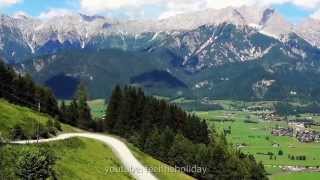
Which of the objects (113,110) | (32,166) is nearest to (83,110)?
(113,110)

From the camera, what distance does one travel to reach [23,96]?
145500 mm

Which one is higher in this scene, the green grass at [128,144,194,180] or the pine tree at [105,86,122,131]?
the pine tree at [105,86,122,131]

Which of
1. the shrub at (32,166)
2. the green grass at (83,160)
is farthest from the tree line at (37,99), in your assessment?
the shrub at (32,166)

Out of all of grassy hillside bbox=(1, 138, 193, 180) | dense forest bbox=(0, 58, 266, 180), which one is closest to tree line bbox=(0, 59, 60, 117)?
dense forest bbox=(0, 58, 266, 180)

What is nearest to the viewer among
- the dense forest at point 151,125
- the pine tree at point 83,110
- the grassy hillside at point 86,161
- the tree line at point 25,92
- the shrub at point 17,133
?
the grassy hillside at point 86,161

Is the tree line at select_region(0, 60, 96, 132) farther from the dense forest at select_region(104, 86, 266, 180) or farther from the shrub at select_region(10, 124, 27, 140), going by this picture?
the shrub at select_region(10, 124, 27, 140)

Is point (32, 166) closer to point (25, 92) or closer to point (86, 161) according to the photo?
point (86, 161)

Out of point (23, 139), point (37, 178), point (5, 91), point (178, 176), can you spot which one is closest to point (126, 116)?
point (5, 91)

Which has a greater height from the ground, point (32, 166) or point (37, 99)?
point (32, 166)

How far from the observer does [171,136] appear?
131375 millimetres

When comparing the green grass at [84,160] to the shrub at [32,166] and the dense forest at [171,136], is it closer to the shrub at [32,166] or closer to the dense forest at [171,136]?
the shrub at [32,166]

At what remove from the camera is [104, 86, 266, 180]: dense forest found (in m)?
125

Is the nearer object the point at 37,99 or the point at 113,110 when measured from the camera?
the point at 37,99

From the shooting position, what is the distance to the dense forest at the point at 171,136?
412 feet
